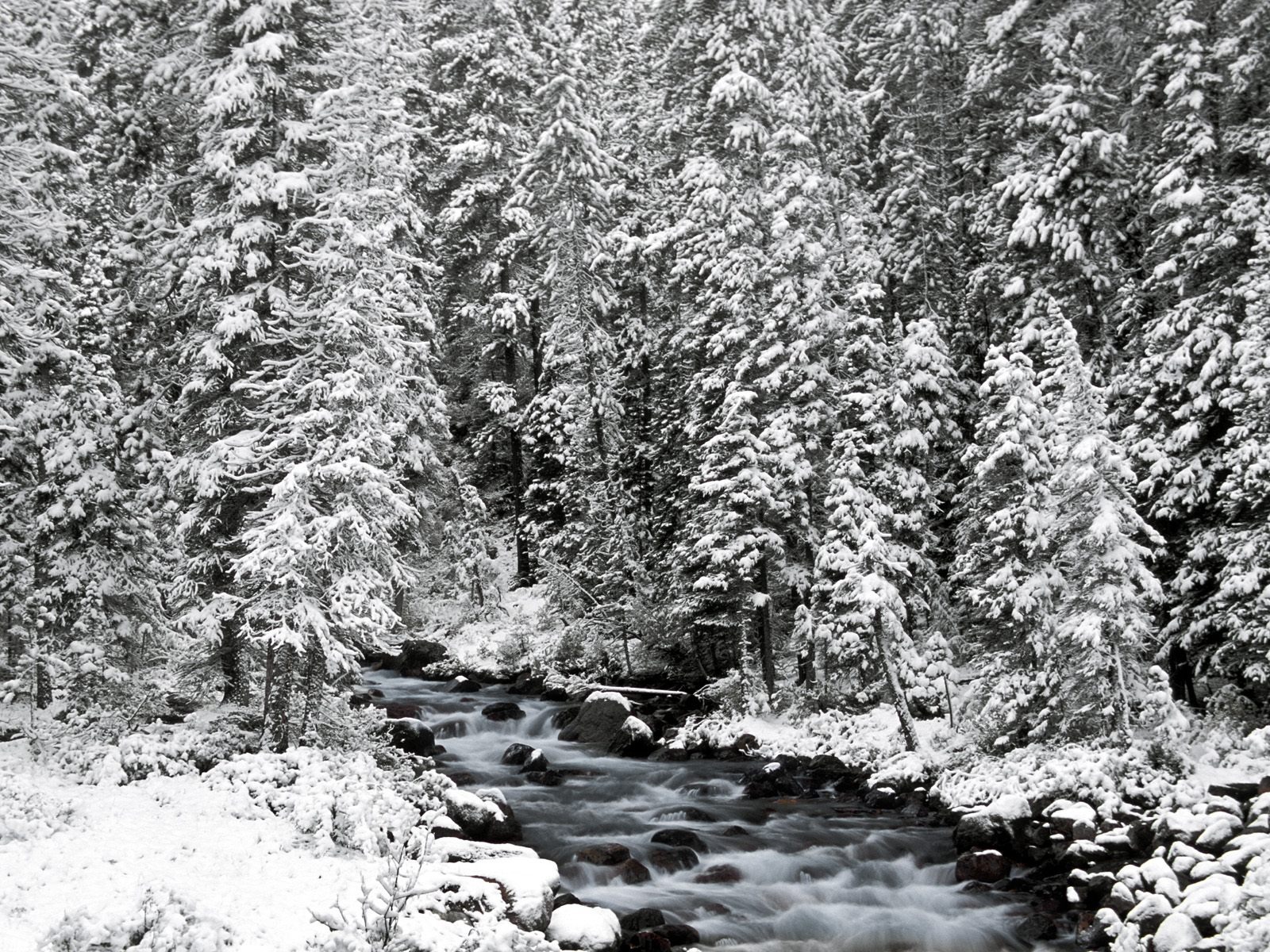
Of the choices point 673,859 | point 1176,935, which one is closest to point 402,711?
point 673,859

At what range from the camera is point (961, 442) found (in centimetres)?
2331

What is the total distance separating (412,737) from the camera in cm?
2078

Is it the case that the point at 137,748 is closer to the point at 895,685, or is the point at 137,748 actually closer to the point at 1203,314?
the point at 895,685

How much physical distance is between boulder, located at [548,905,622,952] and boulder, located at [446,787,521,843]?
352cm

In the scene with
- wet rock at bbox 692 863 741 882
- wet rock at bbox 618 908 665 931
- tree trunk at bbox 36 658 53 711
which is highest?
tree trunk at bbox 36 658 53 711

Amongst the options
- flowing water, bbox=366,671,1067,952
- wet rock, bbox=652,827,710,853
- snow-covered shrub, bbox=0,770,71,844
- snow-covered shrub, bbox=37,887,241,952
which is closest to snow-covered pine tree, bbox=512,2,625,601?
flowing water, bbox=366,671,1067,952

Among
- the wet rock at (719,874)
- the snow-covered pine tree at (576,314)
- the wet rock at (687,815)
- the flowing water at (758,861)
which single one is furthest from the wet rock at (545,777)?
the snow-covered pine tree at (576,314)

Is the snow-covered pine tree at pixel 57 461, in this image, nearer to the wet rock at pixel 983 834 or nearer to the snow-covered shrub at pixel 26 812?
the snow-covered shrub at pixel 26 812

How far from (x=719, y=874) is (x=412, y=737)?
8.78 metres

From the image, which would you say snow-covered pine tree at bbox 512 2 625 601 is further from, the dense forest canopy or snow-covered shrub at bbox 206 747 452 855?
snow-covered shrub at bbox 206 747 452 855

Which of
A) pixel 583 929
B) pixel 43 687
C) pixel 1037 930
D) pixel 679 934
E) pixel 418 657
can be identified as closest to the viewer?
pixel 583 929

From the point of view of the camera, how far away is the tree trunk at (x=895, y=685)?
19.0m

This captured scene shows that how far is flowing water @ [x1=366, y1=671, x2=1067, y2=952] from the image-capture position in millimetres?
13422

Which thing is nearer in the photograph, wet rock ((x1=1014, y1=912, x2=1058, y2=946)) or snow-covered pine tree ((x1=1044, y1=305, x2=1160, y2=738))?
wet rock ((x1=1014, y1=912, x2=1058, y2=946))
